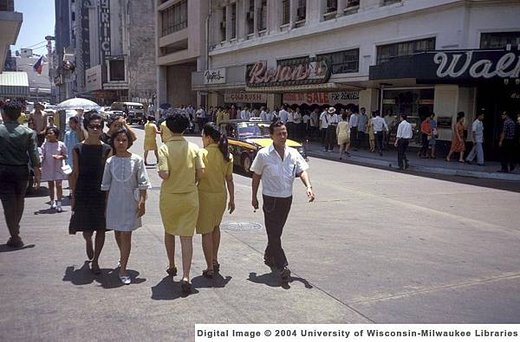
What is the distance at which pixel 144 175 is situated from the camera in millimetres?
5258

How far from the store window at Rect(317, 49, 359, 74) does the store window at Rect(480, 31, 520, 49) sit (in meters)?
7.15

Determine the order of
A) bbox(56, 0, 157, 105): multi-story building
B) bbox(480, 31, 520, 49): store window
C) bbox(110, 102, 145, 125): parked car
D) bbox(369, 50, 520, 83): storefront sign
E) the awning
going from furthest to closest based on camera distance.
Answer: bbox(56, 0, 157, 105): multi-story building
bbox(110, 102, 145, 125): parked car
the awning
bbox(480, 31, 520, 49): store window
bbox(369, 50, 520, 83): storefront sign

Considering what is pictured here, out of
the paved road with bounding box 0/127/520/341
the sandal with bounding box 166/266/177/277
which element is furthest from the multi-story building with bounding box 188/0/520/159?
the sandal with bounding box 166/266/177/277

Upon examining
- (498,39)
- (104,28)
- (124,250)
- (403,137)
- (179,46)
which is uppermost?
(104,28)

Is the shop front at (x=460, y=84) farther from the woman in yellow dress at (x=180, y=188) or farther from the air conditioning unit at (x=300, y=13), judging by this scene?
the woman in yellow dress at (x=180, y=188)

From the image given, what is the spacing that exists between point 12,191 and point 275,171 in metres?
3.60

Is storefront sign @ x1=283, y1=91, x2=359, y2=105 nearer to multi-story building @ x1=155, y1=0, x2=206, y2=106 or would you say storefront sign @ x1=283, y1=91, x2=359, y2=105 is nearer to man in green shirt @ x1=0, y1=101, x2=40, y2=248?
multi-story building @ x1=155, y1=0, x2=206, y2=106

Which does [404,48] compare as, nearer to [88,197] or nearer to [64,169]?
[64,169]

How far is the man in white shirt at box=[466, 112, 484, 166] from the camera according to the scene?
1667 cm

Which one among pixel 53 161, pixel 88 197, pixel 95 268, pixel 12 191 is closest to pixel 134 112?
pixel 53 161

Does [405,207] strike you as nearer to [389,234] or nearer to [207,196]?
[389,234]

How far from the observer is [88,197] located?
555 cm

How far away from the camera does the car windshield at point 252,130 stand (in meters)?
15.4

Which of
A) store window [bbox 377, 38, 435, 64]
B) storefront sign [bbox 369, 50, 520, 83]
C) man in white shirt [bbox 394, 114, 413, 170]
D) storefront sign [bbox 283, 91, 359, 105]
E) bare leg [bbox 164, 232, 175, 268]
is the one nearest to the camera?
bare leg [bbox 164, 232, 175, 268]
